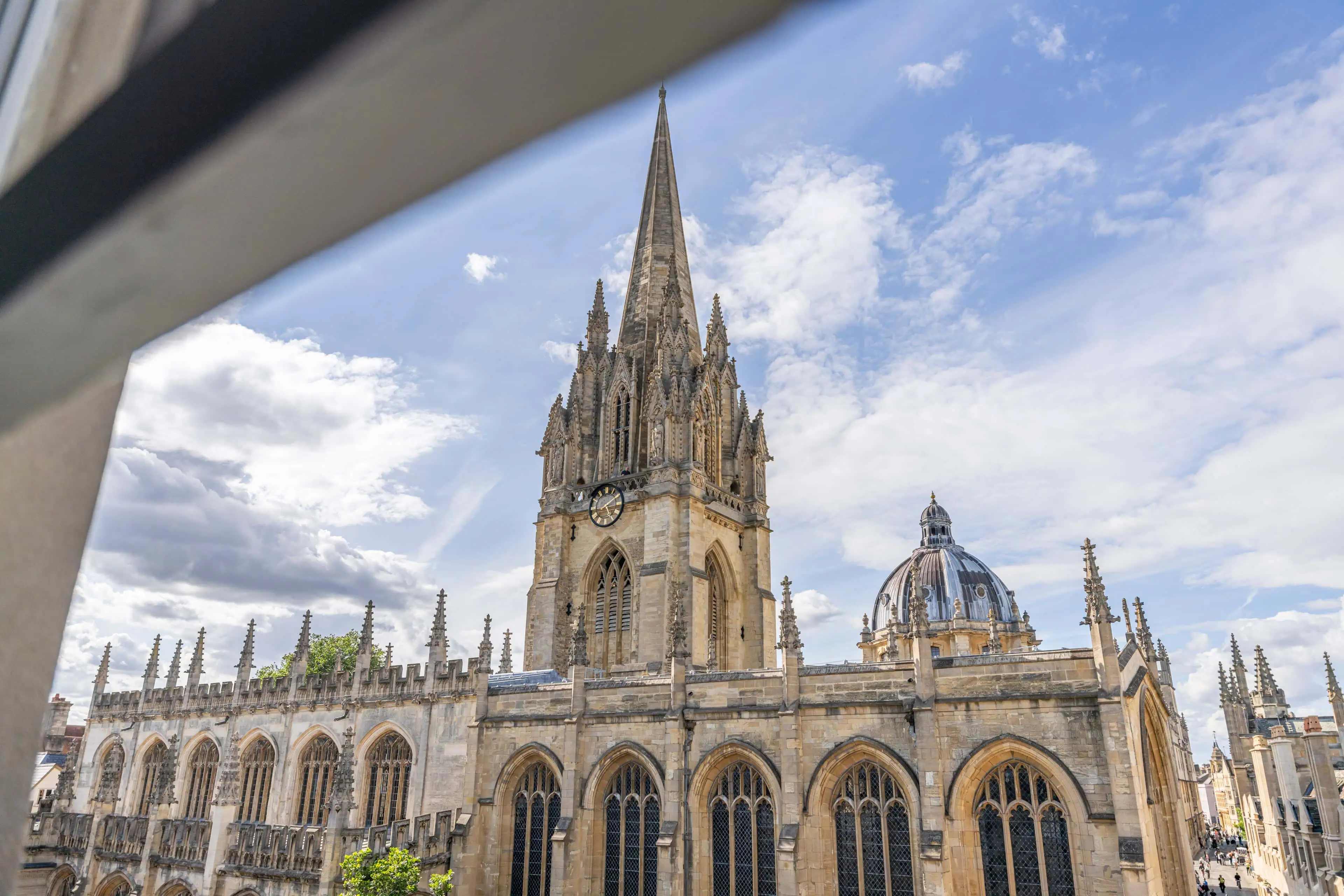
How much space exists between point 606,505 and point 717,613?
6255 millimetres

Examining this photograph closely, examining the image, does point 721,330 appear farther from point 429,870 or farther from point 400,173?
point 400,173

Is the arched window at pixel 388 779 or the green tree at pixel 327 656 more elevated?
the green tree at pixel 327 656

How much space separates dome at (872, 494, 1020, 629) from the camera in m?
47.6

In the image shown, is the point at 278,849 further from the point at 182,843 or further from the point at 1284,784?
the point at 1284,784

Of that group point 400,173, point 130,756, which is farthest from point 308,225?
point 130,756

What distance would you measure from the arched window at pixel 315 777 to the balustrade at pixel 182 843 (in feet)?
15.0

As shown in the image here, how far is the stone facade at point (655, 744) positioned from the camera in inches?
700

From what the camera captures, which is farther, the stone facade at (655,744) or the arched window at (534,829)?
the arched window at (534,829)

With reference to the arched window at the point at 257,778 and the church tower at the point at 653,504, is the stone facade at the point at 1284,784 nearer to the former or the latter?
the church tower at the point at 653,504

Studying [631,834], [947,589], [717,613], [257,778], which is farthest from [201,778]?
[947,589]

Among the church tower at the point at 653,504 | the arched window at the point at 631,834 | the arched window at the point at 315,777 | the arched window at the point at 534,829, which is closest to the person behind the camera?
the arched window at the point at 631,834

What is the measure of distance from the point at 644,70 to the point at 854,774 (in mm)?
20523

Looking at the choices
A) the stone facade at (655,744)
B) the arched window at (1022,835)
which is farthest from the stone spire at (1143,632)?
the arched window at (1022,835)

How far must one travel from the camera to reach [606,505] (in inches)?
1298
